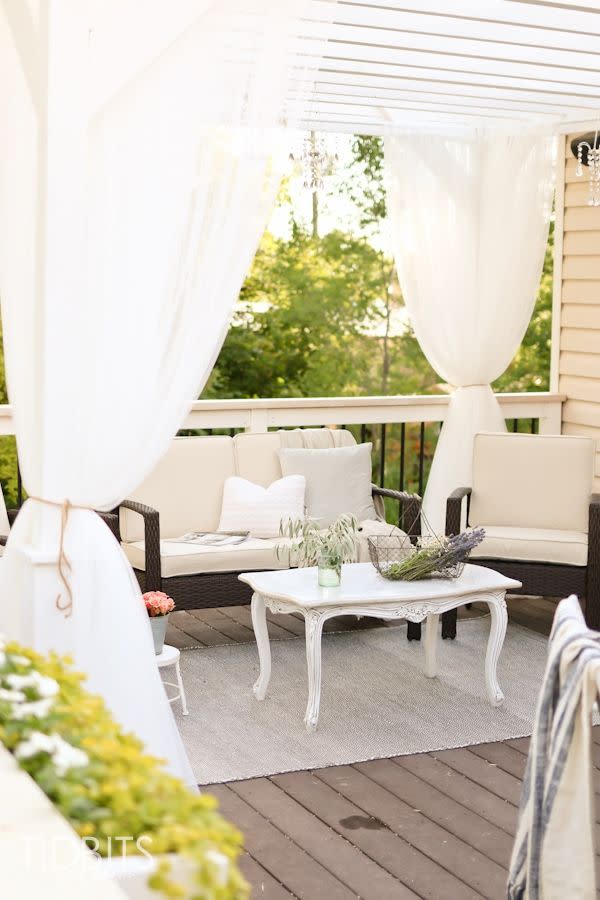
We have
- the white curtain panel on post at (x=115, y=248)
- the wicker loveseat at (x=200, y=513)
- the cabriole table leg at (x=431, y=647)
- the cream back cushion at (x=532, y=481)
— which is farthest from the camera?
the cream back cushion at (x=532, y=481)

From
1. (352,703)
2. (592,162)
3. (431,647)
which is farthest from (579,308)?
(352,703)

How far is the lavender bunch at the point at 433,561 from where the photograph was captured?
4559 mm

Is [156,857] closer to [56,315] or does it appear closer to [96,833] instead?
[96,833]

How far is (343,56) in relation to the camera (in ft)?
15.2

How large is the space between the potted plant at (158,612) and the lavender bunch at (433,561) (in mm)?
843

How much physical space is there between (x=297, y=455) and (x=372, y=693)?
1.39 m

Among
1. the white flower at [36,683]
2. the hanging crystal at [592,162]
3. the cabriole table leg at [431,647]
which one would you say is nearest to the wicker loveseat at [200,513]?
the cabriole table leg at [431,647]

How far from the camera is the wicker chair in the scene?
17.7ft

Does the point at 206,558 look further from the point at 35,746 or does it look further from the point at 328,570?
the point at 35,746

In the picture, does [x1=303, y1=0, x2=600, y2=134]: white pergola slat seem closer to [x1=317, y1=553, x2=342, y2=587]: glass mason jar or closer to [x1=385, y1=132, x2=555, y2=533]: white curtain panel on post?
[x1=385, y1=132, x2=555, y2=533]: white curtain panel on post

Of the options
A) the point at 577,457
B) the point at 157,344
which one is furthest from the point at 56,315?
the point at 577,457

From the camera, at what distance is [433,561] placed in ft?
15.0

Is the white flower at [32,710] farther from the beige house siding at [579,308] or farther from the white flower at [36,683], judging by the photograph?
the beige house siding at [579,308]

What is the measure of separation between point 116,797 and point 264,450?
4.33 m
